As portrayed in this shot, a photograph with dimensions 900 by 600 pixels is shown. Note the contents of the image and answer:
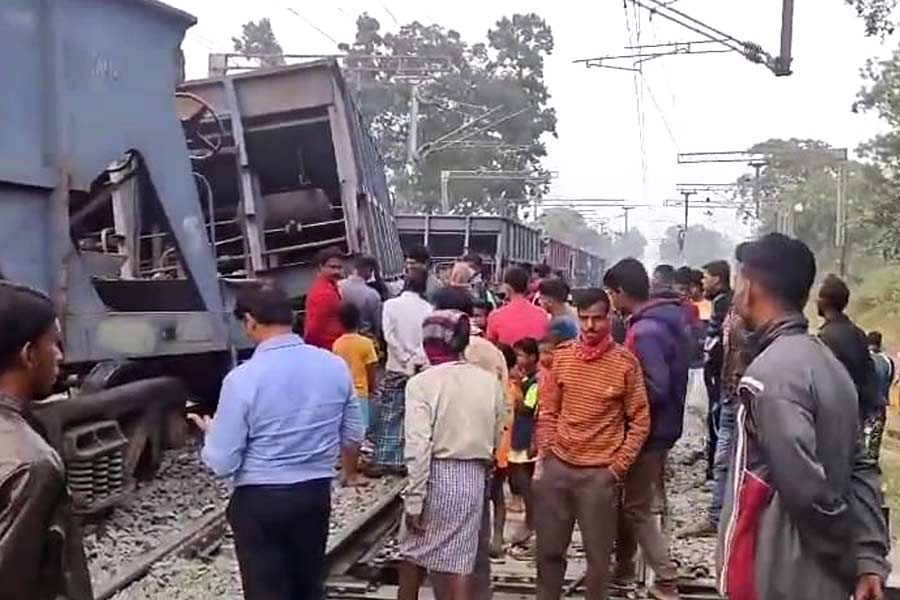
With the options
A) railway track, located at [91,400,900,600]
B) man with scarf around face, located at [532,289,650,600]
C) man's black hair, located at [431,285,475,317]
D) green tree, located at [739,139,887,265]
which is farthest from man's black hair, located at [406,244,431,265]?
green tree, located at [739,139,887,265]

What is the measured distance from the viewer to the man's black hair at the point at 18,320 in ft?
8.55

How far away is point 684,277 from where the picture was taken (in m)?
9.95

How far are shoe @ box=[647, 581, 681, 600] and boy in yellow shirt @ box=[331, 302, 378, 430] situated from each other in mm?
3805

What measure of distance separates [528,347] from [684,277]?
2.49 m

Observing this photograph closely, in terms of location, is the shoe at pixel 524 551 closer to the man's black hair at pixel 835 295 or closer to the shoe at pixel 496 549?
the shoe at pixel 496 549

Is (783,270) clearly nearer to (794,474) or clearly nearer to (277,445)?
(794,474)

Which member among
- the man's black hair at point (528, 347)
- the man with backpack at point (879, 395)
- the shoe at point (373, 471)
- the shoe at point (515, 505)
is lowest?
the shoe at point (373, 471)

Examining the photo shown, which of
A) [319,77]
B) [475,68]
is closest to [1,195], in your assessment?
[319,77]

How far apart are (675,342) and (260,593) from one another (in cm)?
244

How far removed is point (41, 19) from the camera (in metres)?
7.23

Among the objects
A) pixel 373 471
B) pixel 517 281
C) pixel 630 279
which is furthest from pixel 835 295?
pixel 373 471

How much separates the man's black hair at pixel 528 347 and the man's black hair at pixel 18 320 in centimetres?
528

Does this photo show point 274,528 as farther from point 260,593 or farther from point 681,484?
point 681,484

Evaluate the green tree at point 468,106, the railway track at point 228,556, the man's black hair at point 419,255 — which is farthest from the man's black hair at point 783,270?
the green tree at point 468,106
